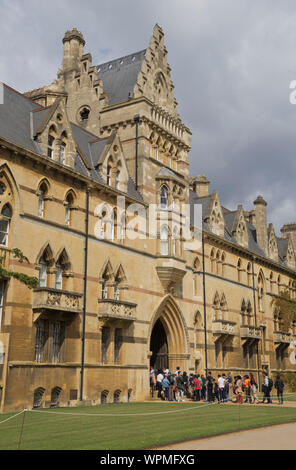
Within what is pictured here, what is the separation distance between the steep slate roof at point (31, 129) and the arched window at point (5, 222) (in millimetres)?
3193

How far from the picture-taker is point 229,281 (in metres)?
43.8

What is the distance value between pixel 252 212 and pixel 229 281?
16110mm

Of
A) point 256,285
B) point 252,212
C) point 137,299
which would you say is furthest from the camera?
point 252,212

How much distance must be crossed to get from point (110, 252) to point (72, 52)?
60.5 feet

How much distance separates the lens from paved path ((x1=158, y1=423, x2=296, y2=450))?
1174cm

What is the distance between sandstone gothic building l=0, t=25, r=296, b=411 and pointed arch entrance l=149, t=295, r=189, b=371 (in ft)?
0.31

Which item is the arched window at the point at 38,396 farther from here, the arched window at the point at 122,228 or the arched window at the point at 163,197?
the arched window at the point at 163,197

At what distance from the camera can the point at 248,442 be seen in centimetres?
1258

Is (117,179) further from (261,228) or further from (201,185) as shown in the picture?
(261,228)

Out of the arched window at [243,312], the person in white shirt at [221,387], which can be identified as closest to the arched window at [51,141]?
the person in white shirt at [221,387]

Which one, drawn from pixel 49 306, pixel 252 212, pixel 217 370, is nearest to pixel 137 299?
pixel 49 306

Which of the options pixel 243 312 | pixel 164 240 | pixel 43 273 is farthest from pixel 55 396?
pixel 243 312

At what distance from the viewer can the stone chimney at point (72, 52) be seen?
39.0 meters

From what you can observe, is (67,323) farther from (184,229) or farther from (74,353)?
(184,229)
